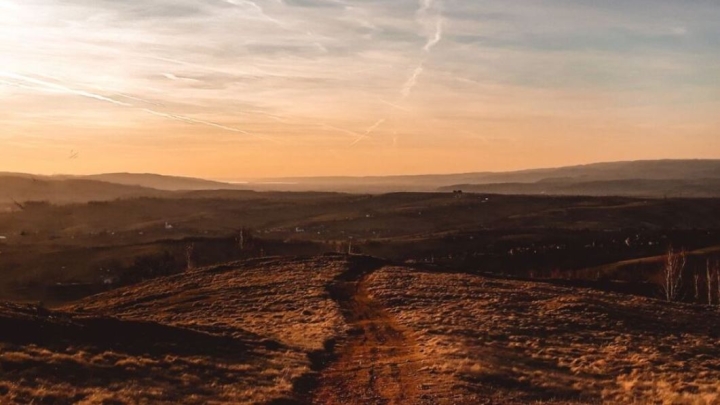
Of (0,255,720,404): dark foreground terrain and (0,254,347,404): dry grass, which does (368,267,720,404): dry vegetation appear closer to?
(0,255,720,404): dark foreground terrain

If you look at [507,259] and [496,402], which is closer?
[496,402]

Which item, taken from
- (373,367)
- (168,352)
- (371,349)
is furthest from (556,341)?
(168,352)

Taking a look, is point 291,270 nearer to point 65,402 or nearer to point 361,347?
point 361,347

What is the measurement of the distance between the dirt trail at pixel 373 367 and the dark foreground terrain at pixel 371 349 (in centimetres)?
10

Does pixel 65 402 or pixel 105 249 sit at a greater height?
pixel 65 402

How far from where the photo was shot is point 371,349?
92.4 ft

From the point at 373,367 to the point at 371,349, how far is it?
12.7ft

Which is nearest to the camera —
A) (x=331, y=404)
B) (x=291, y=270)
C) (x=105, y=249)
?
(x=331, y=404)

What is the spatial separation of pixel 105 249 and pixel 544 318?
302 feet

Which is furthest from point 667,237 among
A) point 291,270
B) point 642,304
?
point 291,270

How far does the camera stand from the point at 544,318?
123 ft

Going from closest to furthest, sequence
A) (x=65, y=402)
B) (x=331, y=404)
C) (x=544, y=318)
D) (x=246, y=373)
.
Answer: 1. (x=65, y=402)
2. (x=331, y=404)
3. (x=246, y=373)
4. (x=544, y=318)

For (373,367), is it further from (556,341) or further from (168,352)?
(556,341)

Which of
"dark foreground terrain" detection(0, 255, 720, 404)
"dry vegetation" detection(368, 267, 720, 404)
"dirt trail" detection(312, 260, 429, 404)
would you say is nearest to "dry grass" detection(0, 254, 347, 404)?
"dark foreground terrain" detection(0, 255, 720, 404)
